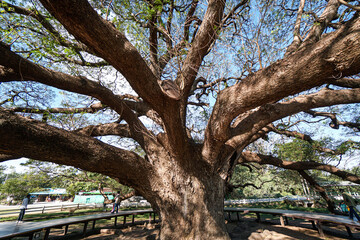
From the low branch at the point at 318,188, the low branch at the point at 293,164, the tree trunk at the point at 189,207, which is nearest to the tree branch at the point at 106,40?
the tree trunk at the point at 189,207

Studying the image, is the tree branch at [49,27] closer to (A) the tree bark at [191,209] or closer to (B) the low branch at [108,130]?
(B) the low branch at [108,130]

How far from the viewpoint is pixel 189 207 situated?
12.4 ft

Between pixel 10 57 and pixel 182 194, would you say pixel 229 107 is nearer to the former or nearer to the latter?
pixel 182 194

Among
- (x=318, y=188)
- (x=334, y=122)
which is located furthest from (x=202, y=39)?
(x=318, y=188)

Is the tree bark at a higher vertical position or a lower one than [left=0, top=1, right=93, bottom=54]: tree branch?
lower

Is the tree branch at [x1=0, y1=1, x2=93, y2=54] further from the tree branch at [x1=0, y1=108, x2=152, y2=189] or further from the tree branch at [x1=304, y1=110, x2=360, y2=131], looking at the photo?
the tree branch at [x1=304, y1=110, x2=360, y2=131]

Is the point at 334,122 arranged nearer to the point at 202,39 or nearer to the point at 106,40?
the point at 202,39

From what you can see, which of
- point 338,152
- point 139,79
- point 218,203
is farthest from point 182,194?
point 338,152

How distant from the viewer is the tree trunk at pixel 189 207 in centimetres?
363

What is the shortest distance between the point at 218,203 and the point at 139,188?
1981 millimetres

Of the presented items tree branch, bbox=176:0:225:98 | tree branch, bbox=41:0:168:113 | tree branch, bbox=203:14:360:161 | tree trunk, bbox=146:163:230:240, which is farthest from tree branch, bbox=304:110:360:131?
tree branch, bbox=41:0:168:113

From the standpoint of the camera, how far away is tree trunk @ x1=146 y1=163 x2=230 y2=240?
11.9 ft

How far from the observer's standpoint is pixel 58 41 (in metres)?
4.23

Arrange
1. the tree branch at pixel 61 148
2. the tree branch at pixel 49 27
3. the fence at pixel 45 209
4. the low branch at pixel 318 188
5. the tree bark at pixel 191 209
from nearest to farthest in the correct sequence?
1. the tree branch at pixel 61 148
2. the tree bark at pixel 191 209
3. the tree branch at pixel 49 27
4. the low branch at pixel 318 188
5. the fence at pixel 45 209
